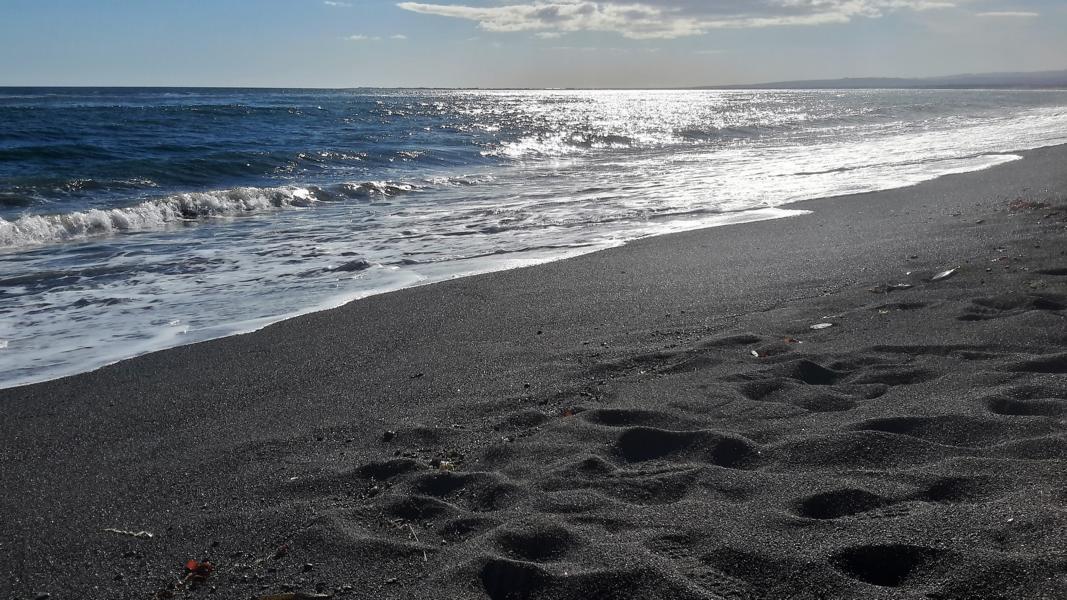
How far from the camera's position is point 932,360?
336cm

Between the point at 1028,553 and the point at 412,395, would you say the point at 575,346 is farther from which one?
the point at 1028,553

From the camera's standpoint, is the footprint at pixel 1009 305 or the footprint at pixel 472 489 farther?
the footprint at pixel 1009 305

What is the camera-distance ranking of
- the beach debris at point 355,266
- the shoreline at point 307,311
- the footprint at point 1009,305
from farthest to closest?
1. the beach debris at point 355,266
2. the shoreline at point 307,311
3. the footprint at point 1009,305

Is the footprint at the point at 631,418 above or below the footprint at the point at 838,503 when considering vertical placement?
below

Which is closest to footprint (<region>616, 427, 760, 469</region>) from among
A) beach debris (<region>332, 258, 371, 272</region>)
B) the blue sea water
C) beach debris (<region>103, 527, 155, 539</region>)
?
beach debris (<region>103, 527, 155, 539</region>)

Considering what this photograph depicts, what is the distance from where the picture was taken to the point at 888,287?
474 centimetres

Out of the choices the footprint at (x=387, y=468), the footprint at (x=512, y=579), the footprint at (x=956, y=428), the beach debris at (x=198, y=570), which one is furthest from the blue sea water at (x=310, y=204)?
the footprint at (x=956, y=428)

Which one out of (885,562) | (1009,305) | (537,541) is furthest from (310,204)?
(885,562)

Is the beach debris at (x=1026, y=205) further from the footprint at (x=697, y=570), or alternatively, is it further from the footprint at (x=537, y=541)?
the footprint at (x=537, y=541)

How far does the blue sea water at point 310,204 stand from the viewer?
559cm

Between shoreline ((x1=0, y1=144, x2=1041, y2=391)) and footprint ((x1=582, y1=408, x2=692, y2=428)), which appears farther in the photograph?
shoreline ((x1=0, y1=144, x2=1041, y2=391))

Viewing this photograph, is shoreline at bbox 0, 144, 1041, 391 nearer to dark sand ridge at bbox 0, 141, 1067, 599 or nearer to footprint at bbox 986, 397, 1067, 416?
dark sand ridge at bbox 0, 141, 1067, 599

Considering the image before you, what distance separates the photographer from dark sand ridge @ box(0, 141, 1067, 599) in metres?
2.00

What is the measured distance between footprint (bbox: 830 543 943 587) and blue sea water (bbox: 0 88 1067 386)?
3885 millimetres
